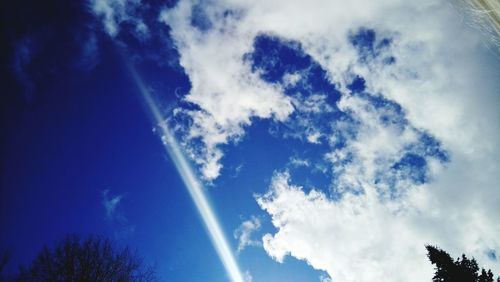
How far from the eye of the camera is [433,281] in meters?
15.2

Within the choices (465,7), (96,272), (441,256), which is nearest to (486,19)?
(465,7)

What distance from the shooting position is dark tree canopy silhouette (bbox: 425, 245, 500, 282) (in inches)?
557

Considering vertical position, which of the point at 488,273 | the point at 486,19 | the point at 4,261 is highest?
the point at 4,261

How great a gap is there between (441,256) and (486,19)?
18.6 meters

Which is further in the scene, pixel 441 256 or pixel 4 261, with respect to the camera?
pixel 441 256

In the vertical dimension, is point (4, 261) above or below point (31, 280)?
above

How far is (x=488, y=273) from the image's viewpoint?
542 inches

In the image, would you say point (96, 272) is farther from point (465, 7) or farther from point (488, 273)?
point (488, 273)

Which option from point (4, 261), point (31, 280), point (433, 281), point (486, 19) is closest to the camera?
point (486, 19)

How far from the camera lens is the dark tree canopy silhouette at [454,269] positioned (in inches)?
557

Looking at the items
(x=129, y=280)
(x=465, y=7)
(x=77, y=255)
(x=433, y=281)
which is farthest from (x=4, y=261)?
(x=433, y=281)

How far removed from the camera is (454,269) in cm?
1479

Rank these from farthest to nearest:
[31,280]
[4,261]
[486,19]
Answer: [4,261]
[31,280]
[486,19]

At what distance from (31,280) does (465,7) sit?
17561mm
